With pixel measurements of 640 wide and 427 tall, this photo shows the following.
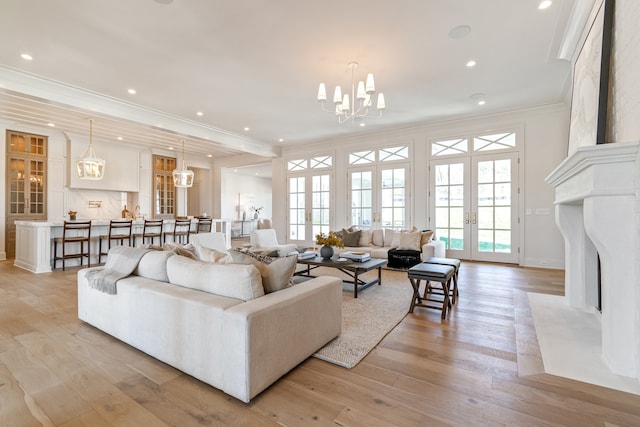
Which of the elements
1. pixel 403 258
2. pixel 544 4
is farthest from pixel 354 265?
pixel 544 4

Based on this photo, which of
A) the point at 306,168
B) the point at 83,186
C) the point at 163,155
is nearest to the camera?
the point at 83,186

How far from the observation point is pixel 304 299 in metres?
2.17

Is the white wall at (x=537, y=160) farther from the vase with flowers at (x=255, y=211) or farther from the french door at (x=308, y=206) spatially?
the vase with flowers at (x=255, y=211)

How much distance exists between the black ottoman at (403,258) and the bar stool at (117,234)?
561 cm

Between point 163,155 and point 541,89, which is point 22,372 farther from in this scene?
point 163,155

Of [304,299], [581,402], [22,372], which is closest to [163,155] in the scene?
[22,372]

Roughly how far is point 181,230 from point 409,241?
573 centimetres

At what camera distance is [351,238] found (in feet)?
21.7

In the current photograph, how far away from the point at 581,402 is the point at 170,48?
510cm

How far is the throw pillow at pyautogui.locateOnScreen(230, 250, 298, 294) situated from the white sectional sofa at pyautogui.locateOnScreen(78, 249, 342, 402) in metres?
0.08

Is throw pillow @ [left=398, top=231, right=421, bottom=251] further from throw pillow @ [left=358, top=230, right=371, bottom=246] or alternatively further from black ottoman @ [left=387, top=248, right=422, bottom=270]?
throw pillow @ [left=358, top=230, right=371, bottom=246]

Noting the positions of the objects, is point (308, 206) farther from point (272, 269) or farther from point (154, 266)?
point (272, 269)

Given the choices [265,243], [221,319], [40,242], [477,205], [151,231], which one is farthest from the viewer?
[151,231]

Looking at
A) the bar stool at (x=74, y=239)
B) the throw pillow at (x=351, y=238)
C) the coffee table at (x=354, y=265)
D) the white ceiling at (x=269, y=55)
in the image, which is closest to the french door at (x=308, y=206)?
the throw pillow at (x=351, y=238)
